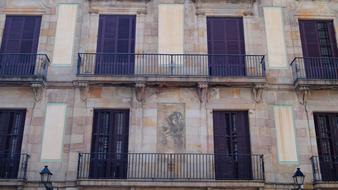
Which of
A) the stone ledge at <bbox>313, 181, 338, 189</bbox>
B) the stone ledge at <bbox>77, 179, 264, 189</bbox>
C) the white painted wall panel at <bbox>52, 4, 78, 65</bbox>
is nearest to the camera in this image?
the stone ledge at <bbox>77, 179, 264, 189</bbox>

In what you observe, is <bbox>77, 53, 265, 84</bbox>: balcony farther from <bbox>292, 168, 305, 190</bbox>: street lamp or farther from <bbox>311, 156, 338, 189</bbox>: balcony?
<bbox>292, 168, 305, 190</bbox>: street lamp

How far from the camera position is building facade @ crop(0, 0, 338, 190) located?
13.6 m

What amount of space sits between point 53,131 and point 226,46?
7019mm

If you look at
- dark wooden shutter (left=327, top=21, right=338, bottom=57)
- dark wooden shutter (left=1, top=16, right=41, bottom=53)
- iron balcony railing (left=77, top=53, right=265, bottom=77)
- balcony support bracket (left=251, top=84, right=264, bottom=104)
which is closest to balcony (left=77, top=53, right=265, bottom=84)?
iron balcony railing (left=77, top=53, right=265, bottom=77)

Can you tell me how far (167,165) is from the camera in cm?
1361

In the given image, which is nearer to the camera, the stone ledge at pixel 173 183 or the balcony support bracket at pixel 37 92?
the stone ledge at pixel 173 183

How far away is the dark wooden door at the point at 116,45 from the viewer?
48.8 ft

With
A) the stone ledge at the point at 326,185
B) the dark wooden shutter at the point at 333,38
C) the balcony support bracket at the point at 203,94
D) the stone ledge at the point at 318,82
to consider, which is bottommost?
the stone ledge at the point at 326,185

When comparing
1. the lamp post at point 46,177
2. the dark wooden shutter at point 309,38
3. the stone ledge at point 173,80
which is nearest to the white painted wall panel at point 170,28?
the stone ledge at point 173,80

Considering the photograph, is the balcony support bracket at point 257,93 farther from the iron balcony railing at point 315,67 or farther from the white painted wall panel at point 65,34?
the white painted wall panel at point 65,34

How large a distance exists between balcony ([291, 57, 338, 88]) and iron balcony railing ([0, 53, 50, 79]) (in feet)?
29.8

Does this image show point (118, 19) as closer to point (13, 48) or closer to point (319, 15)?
point (13, 48)

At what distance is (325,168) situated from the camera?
45.1 ft

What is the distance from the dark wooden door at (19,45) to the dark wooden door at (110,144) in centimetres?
324
